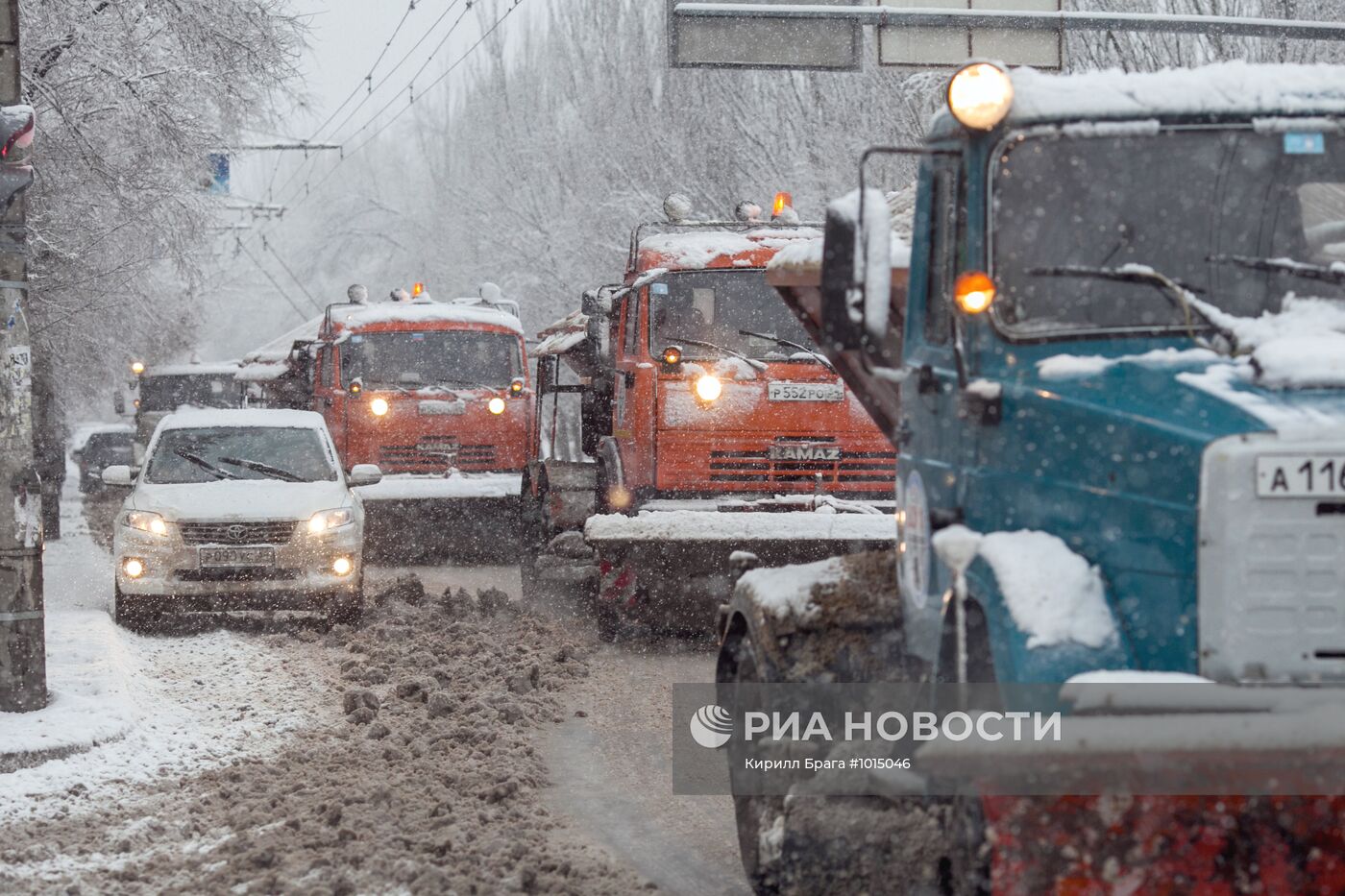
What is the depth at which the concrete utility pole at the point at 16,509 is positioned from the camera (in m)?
8.34

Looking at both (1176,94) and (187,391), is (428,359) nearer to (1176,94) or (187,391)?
(187,391)

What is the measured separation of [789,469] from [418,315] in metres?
7.98

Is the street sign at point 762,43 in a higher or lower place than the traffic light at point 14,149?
higher

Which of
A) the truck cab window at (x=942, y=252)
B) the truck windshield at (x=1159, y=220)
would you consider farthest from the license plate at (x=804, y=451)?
the truck windshield at (x=1159, y=220)

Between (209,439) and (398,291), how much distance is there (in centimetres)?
691

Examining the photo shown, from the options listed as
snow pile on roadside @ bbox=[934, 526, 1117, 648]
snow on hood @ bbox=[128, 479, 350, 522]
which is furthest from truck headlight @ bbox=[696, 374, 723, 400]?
snow pile on roadside @ bbox=[934, 526, 1117, 648]

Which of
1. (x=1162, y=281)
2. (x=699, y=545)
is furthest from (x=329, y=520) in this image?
(x=1162, y=281)

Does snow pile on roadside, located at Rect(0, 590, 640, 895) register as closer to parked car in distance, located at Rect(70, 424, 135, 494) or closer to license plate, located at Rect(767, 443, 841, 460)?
license plate, located at Rect(767, 443, 841, 460)

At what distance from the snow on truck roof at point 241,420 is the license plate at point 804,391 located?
4.43 meters

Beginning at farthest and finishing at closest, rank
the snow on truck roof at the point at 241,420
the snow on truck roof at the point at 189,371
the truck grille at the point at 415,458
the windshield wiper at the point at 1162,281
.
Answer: the snow on truck roof at the point at 189,371 < the truck grille at the point at 415,458 < the snow on truck roof at the point at 241,420 < the windshield wiper at the point at 1162,281

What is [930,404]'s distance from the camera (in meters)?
4.89

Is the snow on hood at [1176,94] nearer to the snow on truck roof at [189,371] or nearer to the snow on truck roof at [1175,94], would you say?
the snow on truck roof at [1175,94]

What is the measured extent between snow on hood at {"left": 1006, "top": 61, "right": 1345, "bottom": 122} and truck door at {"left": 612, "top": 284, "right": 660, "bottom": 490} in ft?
23.0

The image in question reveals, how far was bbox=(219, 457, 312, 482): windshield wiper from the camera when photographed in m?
13.3
